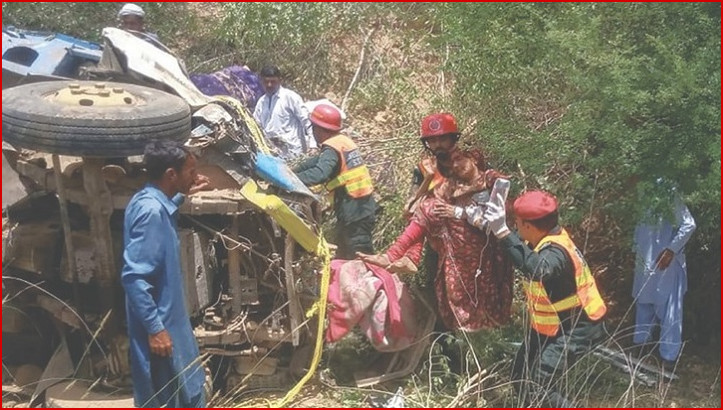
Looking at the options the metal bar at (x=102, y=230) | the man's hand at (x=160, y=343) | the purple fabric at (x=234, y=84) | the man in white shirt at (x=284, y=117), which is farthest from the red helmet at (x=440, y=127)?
the purple fabric at (x=234, y=84)

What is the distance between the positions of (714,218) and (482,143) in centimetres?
168

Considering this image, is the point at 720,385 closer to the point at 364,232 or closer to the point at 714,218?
the point at 714,218

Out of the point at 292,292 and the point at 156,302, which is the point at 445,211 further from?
the point at 156,302

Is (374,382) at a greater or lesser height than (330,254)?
lesser

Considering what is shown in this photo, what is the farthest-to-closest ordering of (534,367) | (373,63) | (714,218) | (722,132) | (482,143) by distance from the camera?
(373,63)
(482,143)
(714,218)
(722,132)
(534,367)

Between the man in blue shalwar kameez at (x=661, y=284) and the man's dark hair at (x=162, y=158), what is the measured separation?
3053 millimetres

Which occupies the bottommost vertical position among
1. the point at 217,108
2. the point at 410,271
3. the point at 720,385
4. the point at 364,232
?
the point at 720,385

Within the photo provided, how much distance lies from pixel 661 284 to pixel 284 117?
3911mm

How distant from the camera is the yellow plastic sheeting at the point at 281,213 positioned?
4875 millimetres

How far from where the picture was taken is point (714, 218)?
579 cm

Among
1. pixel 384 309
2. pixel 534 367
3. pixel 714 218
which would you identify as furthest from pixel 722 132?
pixel 384 309

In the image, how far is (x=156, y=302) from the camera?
416 centimetres

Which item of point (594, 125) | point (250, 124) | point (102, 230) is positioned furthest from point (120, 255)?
point (594, 125)

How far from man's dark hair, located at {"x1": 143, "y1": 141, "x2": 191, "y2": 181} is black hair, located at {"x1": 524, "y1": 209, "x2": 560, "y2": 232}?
71.6 inches
